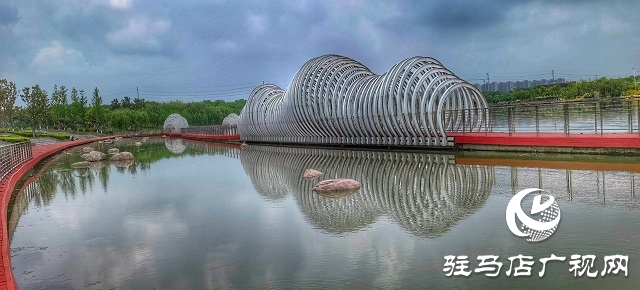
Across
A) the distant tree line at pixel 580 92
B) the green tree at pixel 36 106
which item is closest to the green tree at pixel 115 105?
the green tree at pixel 36 106

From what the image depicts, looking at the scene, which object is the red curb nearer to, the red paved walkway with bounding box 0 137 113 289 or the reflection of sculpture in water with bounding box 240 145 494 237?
the red paved walkway with bounding box 0 137 113 289

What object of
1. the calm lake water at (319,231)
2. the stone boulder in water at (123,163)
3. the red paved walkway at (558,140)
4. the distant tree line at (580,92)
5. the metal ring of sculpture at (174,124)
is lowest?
the calm lake water at (319,231)

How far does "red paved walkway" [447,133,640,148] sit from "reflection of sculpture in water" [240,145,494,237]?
1.98 m

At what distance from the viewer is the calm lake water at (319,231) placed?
6.02 m

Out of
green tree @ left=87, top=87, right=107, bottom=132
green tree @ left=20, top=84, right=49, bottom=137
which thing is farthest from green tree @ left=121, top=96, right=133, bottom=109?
green tree @ left=20, top=84, right=49, bottom=137

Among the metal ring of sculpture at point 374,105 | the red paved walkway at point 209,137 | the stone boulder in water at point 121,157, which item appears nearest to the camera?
the metal ring of sculpture at point 374,105

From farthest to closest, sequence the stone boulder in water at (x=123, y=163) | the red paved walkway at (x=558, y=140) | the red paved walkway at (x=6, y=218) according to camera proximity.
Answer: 1. the stone boulder in water at (x=123, y=163)
2. the red paved walkway at (x=558, y=140)
3. the red paved walkway at (x=6, y=218)

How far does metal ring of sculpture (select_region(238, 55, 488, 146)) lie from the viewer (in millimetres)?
21688

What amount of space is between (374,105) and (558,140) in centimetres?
892

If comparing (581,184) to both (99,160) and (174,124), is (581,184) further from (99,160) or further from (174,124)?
(174,124)

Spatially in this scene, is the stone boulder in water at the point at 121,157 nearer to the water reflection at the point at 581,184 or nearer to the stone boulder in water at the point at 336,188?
the stone boulder in water at the point at 336,188

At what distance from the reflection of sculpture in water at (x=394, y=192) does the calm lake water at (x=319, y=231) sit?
4cm

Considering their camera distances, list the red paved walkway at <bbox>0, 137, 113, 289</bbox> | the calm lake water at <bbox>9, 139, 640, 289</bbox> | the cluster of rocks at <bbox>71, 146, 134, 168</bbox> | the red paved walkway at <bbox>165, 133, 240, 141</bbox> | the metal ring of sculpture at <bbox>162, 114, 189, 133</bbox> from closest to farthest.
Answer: the red paved walkway at <bbox>0, 137, 113, 289</bbox> → the calm lake water at <bbox>9, 139, 640, 289</bbox> → the cluster of rocks at <bbox>71, 146, 134, 168</bbox> → the red paved walkway at <bbox>165, 133, 240, 141</bbox> → the metal ring of sculpture at <bbox>162, 114, 189, 133</bbox>

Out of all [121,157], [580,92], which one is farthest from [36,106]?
[580,92]
